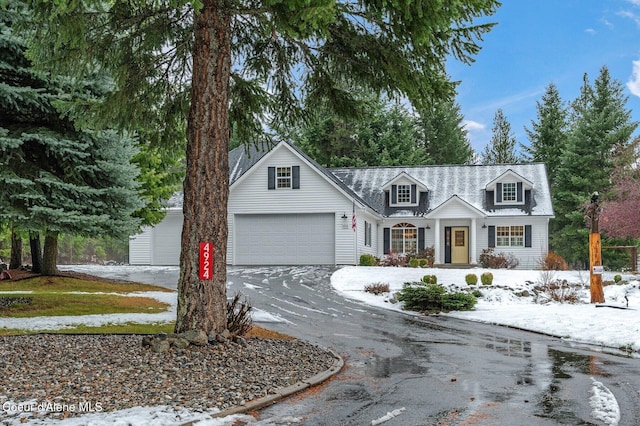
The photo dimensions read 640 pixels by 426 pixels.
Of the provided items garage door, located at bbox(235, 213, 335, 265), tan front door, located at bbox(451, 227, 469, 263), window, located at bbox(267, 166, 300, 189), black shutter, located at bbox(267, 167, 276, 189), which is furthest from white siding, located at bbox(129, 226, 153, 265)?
tan front door, located at bbox(451, 227, 469, 263)

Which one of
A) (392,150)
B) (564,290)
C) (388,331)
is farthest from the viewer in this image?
(392,150)

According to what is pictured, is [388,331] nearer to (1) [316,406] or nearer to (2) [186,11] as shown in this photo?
(1) [316,406]

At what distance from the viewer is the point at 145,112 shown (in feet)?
37.8

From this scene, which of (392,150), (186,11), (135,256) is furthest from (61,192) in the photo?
(392,150)

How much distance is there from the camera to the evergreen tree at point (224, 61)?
28.1ft

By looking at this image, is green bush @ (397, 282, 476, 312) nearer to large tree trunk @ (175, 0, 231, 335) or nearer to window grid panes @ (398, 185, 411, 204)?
large tree trunk @ (175, 0, 231, 335)

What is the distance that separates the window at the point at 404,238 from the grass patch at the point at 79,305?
59.8 feet

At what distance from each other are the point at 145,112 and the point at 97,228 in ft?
11.3

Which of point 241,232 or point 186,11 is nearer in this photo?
point 186,11

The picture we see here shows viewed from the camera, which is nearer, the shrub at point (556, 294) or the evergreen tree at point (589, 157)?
the shrub at point (556, 294)

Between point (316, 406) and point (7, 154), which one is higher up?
point (7, 154)

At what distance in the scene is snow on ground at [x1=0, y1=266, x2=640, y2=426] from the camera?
593 cm

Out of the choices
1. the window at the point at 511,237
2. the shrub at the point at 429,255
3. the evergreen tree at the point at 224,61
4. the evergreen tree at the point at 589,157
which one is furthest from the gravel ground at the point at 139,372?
the evergreen tree at the point at 589,157

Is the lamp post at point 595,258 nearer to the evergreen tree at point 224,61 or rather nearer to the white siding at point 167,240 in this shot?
the evergreen tree at point 224,61
